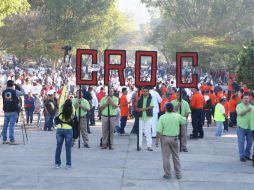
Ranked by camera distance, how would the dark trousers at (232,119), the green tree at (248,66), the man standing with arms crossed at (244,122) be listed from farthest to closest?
1. the dark trousers at (232,119)
2. the green tree at (248,66)
3. the man standing with arms crossed at (244,122)

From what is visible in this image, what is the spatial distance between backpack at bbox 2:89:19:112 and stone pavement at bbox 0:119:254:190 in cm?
106

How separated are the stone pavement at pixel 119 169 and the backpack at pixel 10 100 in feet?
3.49

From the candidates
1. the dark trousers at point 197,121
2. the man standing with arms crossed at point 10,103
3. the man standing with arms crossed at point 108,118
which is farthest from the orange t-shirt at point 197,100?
the man standing with arms crossed at point 10,103

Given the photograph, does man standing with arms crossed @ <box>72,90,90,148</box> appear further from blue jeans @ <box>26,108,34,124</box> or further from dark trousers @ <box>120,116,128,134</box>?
blue jeans @ <box>26,108,34,124</box>

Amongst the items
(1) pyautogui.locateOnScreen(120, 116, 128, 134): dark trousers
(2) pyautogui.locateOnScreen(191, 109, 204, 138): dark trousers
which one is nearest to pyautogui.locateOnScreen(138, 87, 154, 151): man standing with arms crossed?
(2) pyautogui.locateOnScreen(191, 109, 204, 138): dark trousers

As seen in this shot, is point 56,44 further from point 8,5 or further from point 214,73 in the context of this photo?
point 8,5

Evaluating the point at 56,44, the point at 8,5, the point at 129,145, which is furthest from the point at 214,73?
the point at 129,145

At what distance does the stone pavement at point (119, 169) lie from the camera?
10.4 m

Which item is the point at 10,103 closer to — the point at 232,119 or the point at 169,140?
the point at 169,140

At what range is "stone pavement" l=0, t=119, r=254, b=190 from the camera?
34.1 feet

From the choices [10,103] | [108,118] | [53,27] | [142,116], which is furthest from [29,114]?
[53,27]

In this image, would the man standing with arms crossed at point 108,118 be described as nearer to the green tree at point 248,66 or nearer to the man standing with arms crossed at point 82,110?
the man standing with arms crossed at point 82,110

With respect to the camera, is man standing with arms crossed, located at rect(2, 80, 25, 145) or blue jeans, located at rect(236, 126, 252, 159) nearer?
blue jeans, located at rect(236, 126, 252, 159)

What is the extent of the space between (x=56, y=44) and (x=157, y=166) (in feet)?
117
